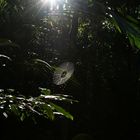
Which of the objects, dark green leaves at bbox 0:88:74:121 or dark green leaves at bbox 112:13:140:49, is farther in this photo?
dark green leaves at bbox 0:88:74:121

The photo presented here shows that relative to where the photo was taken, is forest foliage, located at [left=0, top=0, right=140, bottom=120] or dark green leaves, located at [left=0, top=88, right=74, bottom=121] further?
dark green leaves, located at [left=0, top=88, right=74, bottom=121]

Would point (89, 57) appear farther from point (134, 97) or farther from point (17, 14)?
point (17, 14)

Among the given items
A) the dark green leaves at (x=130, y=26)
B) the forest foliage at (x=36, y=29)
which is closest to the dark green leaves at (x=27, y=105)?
the forest foliage at (x=36, y=29)

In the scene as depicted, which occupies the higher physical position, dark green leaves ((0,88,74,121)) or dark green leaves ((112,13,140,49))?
dark green leaves ((112,13,140,49))

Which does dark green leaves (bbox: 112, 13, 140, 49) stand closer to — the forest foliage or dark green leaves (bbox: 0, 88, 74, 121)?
the forest foliage

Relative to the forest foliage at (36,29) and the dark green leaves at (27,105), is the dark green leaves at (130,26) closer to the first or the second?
the forest foliage at (36,29)

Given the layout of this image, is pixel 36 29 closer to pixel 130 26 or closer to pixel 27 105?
pixel 27 105

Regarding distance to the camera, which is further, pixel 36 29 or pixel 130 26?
pixel 36 29

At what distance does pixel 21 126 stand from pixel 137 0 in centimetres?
713

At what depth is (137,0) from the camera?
57.0 ft

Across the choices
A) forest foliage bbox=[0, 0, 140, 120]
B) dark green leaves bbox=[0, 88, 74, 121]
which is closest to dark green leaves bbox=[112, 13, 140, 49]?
forest foliage bbox=[0, 0, 140, 120]

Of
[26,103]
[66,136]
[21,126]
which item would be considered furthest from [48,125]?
[26,103]

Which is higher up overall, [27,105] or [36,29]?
[36,29]

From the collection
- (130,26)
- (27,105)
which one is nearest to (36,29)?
(27,105)
